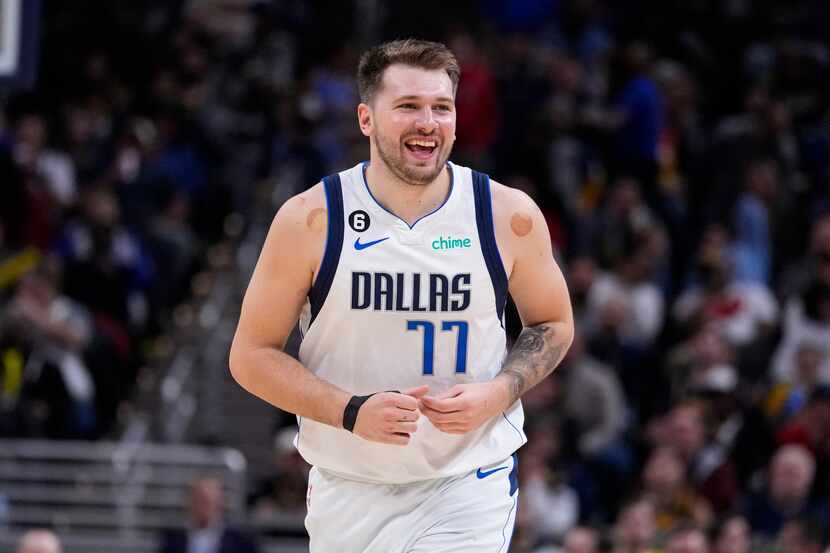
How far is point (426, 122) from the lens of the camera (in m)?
Result: 5.55

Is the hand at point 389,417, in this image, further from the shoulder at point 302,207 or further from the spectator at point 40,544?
the spectator at point 40,544

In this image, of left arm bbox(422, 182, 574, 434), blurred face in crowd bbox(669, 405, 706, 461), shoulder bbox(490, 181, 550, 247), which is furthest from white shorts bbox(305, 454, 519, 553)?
blurred face in crowd bbox(669, 405, 706, 461)

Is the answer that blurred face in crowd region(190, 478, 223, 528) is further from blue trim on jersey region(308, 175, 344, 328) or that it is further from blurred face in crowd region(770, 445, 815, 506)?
blue trim on jersey region(308, 175, 344, 328)

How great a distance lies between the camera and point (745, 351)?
45.0 ft

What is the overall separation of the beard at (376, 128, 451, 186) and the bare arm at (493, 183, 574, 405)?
27 centimetres

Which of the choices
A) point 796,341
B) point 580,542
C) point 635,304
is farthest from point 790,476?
point 635,304

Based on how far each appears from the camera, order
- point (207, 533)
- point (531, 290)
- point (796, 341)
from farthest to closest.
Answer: point (796, 341) → point (207, 533) → point (531, 290)

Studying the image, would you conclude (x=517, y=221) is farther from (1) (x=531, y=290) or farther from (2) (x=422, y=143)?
(2) (x=422, y=143)

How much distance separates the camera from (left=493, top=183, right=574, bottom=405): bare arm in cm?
570

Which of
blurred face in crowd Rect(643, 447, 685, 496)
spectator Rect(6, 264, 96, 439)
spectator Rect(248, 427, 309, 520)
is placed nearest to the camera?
blurred face in crowd Rect(643, 447, 685, 496)

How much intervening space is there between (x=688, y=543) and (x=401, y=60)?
5445mm

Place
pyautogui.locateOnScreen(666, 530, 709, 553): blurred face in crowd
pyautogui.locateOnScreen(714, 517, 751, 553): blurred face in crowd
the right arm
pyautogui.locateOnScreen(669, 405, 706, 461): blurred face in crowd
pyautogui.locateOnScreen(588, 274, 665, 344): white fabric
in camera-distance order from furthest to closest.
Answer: pyautogui.locateOnScreen(588, 274, 665, 344): white fabric
pyautogui.locateOnScreen(669, 405, 706, 461): blurred face in crowd
pyautogui.locateOnScreen(714, 517, 751, 553): blurred face in crowd
pyautogui.locateOnScreen(666, 530, 709, 553): blurred face in crowd
the right arm

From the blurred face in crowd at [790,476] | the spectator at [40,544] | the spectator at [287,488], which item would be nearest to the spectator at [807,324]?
the blurred face in crowd at [790,476]

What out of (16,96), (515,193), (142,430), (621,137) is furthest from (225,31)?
(515,193)
